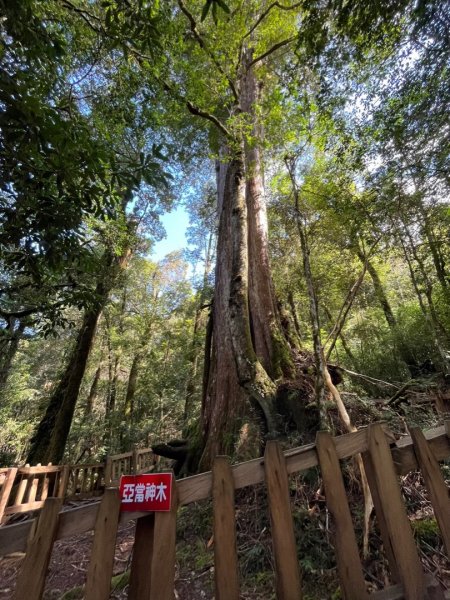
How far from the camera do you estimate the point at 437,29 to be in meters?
3.27

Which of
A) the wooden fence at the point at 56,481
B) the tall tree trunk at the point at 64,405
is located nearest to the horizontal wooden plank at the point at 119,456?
the wooden fence at the point at 56,481

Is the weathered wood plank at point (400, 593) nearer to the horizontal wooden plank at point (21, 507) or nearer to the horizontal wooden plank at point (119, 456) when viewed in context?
the horizontal wooden plank at point (21, 507)

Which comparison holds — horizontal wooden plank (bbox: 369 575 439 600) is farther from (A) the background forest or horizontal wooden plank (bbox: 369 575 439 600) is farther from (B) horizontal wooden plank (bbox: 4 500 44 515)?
(B) horizontal wooden plank (bbox: 4 500 44 515)

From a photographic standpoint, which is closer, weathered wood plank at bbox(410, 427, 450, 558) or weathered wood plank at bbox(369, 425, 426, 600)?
weathered wood plank at bbox(369, 425, 426, 600)

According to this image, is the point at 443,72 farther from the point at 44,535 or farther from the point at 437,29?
the point at 44,535

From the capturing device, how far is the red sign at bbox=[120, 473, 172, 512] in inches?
57.7

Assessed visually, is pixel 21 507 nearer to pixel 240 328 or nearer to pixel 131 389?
pixel 240 328

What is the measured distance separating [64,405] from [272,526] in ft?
25.3

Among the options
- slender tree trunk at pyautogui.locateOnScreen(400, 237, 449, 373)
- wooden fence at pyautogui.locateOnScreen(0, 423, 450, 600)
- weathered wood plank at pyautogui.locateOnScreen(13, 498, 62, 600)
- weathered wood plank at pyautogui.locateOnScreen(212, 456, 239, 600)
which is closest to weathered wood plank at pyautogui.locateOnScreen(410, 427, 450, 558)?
wooden fence at pyautogui.locateOnScreen(0, 423, 450, 600)

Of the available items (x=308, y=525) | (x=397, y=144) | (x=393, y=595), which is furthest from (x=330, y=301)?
(x=393, y=595)

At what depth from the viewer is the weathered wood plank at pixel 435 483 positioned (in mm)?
1677

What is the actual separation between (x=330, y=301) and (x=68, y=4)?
873 centimetres

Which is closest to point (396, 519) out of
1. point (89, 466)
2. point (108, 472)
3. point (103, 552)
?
point (103, 552)

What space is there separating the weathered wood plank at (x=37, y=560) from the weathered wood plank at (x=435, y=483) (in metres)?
1.93
